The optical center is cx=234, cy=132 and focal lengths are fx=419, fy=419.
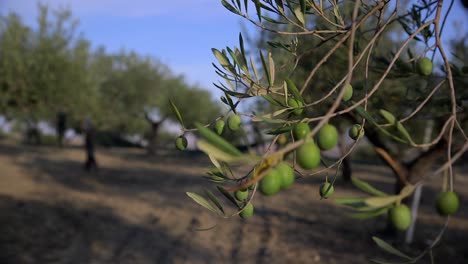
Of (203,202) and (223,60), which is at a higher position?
(223,60)

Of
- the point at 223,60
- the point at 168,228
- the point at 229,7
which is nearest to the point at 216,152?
the point at 223,60

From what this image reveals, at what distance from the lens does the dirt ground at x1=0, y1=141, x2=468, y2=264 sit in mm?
6246

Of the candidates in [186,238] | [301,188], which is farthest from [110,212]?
[301,188]

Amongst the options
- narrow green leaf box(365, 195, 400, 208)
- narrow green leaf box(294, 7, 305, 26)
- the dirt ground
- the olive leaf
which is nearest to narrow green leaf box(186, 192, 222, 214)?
the olive leaf

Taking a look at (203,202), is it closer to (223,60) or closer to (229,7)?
(223,60)

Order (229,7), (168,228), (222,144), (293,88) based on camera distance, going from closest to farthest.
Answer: (222,144)
(293,88)
(229,7)
(168,228)

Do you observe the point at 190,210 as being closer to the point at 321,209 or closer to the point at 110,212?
the point at 110,212

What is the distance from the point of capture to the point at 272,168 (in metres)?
0.58

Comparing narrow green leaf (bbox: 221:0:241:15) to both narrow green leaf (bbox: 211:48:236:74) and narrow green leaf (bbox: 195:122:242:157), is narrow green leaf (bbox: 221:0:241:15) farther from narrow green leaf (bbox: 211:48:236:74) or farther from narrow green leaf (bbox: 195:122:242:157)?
narrow green leaf (bbox: 195:122:242:157)

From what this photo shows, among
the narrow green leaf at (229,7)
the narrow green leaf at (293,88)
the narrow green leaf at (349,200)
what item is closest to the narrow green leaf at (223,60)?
the narrow green leaf at (229,7)

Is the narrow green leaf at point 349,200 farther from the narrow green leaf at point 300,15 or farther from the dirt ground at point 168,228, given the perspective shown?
the dirt ground at point 168,228

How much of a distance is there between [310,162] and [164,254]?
243 inches

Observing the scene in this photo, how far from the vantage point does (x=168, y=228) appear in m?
7.83

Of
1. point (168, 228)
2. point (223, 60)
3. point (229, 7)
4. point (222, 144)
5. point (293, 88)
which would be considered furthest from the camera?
point (168, 228)
